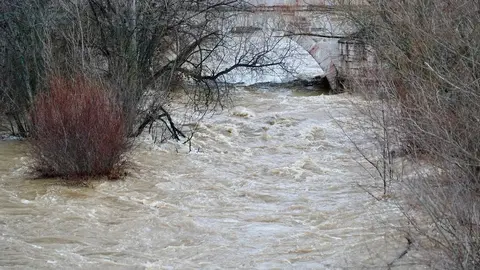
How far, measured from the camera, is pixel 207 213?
1002 cm

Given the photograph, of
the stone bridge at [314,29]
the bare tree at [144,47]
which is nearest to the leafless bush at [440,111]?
the bare tree at [144,47]

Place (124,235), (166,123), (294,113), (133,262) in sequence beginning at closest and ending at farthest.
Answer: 1. (133,262)
2. (124,235)
3. (166,123)
4. (294,113)

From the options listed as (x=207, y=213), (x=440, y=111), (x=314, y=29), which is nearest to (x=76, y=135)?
(x=207, y=213)

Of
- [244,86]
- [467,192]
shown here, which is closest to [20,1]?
[467,192]

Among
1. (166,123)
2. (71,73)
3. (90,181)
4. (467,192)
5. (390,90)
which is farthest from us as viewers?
(166,123)

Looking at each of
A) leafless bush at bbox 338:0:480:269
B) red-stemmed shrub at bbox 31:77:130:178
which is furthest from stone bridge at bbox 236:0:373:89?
red-stemmed shrub at bbox 31:77:130:178

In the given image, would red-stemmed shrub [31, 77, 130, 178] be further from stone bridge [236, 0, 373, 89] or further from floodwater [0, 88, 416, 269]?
stone bridge [236, 0, 373, 89]

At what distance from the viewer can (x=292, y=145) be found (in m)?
15.2

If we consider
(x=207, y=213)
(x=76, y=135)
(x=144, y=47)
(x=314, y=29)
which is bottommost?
(x=207, y=213)

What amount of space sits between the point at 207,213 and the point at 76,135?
7.85 ft

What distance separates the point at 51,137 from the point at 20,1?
3455mm

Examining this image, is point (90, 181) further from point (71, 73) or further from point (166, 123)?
point (166, 123)

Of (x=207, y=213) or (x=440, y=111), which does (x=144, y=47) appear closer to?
(x=207, y=213)

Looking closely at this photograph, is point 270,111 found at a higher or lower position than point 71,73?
lower
